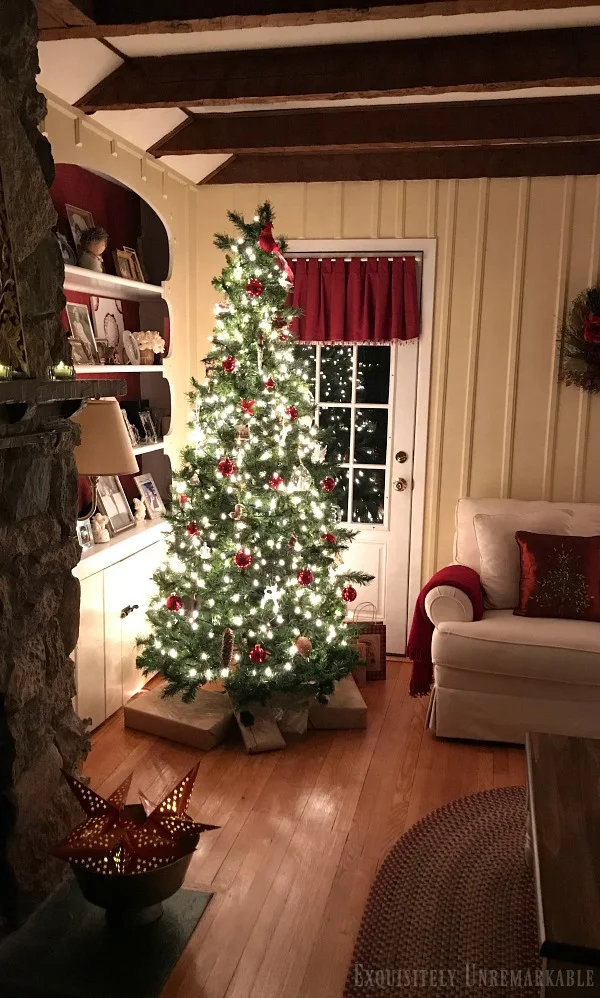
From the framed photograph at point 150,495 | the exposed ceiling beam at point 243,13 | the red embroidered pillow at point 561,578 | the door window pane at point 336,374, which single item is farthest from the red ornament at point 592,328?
the framed photograph at point 150,495

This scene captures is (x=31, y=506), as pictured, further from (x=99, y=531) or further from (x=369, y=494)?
(x=369, y=494)

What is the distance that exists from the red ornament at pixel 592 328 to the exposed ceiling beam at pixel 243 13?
6.25ft

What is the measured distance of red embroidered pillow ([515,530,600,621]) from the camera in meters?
3.76

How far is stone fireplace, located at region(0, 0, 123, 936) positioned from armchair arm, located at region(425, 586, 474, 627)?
1.81 m

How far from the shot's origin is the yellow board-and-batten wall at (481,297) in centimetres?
417

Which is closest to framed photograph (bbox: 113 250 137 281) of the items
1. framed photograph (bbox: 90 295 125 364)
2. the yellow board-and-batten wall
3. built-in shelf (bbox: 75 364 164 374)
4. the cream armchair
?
framed photograph (bbox: 90 295 125 364)

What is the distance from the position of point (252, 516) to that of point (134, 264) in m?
1.50

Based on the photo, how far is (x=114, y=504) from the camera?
3918mm

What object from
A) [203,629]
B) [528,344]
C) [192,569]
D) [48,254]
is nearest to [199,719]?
[203,629]

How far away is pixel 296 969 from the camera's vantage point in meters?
2.27

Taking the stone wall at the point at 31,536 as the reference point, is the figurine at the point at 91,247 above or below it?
above

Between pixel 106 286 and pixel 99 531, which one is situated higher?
pixel 106 286

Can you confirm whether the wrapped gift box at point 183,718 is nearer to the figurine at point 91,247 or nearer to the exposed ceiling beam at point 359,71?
the figurine at point 91,247

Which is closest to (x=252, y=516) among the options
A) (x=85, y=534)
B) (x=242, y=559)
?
(x=242, y=559)
